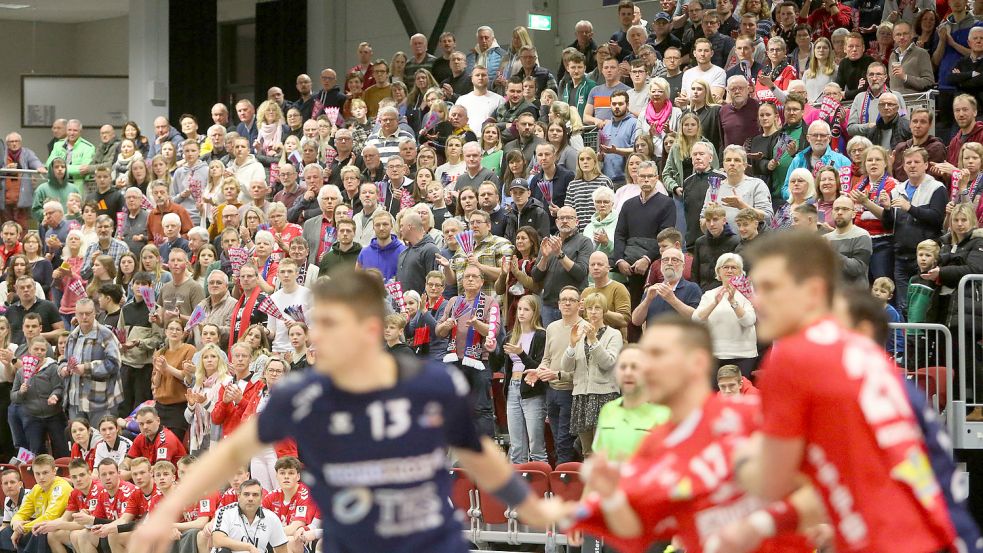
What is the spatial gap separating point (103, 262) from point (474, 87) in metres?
5.32

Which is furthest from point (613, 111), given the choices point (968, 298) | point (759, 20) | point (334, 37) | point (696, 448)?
point (334, 37)

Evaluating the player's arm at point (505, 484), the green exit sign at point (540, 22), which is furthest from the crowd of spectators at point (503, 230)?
the player's arm at point (505, 484)

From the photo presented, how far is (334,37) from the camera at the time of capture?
2670cm

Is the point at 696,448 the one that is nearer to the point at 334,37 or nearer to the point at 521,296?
the point at 521,296

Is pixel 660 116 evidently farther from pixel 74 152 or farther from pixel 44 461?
pixel 74 152

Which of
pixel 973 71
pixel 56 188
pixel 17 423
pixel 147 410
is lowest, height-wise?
pixel 17 423

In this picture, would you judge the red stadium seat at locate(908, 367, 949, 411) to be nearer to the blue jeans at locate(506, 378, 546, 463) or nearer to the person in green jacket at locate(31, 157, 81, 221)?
the blue jeans at locate(506, 378, 546, 463)

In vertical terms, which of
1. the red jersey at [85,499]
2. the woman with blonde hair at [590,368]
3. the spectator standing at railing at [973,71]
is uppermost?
the spectator standing at railing at [973,71]

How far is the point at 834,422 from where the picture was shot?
3980mm

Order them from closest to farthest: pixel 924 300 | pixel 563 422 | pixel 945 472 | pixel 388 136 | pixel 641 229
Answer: pixel 945 472
pixel 924 300
pixel 563 422
pixel 641 229
pixel 388 136

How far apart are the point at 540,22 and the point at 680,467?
18547mm

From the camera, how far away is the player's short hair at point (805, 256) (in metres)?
4.07

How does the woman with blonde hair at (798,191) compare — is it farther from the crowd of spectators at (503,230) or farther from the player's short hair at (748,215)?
the player's short hair at (748,215)

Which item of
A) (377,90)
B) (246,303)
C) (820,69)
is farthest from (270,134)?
(820,69)
